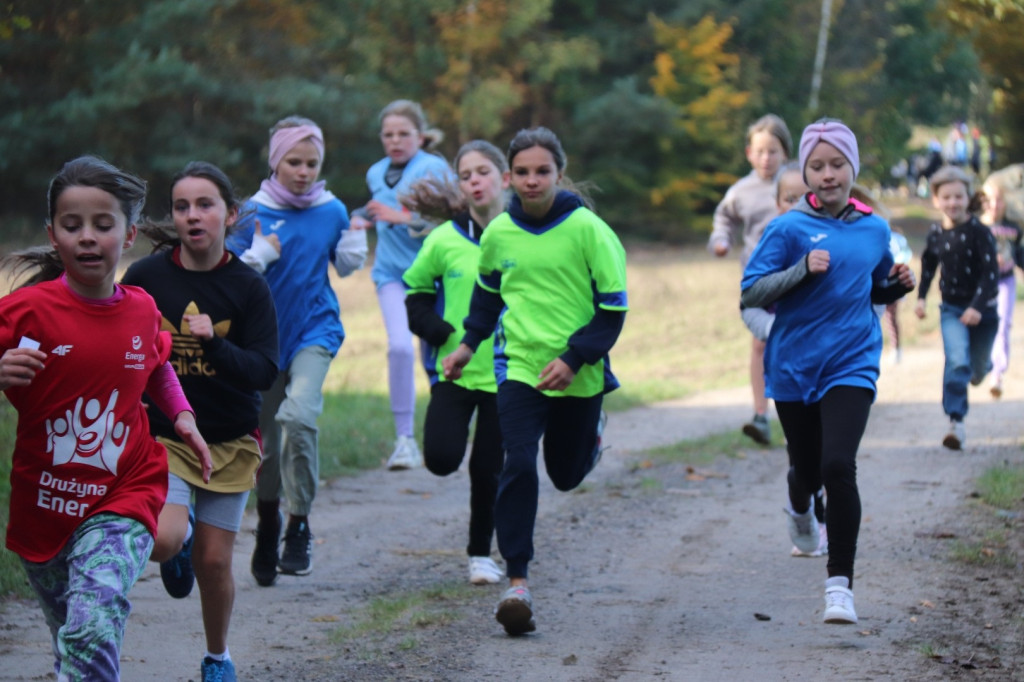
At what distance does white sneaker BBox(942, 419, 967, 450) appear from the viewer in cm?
1074

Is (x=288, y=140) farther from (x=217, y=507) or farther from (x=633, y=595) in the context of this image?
(x=633, y=595)

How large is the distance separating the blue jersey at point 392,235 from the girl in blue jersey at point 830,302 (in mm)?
4115

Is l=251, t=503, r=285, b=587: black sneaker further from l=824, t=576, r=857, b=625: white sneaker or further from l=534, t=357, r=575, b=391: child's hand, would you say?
l=824, t=576, r=857, b=625: white sneaker

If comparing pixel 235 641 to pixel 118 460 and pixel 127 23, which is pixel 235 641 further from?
pixel 127 23

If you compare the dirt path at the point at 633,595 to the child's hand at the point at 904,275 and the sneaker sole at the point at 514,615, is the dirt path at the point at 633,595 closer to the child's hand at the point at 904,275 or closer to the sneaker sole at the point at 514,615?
the sneaker sole at the point at 514,615

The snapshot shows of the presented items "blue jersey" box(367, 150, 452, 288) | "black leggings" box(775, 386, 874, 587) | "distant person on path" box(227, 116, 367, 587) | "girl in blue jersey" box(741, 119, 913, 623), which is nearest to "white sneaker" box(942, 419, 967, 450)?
"blue jersey" box(367, 150, 452, 288)

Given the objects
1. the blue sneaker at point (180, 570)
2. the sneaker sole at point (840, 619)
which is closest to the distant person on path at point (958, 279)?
the sneaker sole at point (840, 619)

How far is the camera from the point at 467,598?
6.64 meters

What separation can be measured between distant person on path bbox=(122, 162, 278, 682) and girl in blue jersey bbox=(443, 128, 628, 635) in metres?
1.23

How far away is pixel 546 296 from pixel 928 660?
2161 millimetres

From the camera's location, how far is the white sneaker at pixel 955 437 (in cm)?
1074

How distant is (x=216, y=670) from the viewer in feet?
16.3

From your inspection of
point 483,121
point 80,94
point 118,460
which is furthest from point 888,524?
point 483,121

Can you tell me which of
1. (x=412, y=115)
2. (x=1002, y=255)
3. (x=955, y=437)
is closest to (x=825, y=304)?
(x=412, y=115)
